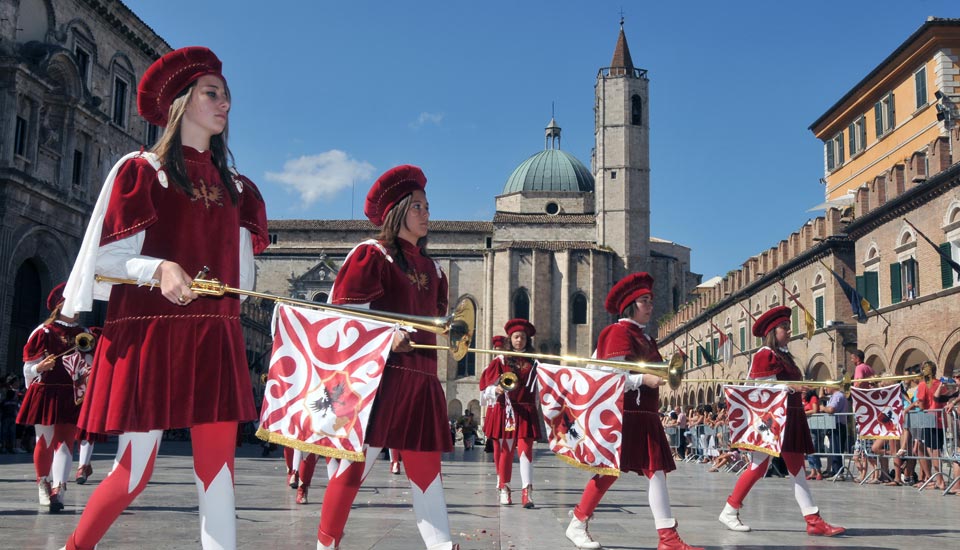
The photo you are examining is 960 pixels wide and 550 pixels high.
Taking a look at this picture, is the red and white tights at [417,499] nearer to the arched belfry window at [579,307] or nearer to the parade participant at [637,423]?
the parade participant at [637,423]

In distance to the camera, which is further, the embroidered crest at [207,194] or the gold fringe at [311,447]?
the gold fringe at [311,447]

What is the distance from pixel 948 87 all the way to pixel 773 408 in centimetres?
2620

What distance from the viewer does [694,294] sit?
238ft

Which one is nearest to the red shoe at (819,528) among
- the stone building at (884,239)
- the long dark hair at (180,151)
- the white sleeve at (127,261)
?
the long dark hair at (180,151)

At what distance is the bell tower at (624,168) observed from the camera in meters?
69.6

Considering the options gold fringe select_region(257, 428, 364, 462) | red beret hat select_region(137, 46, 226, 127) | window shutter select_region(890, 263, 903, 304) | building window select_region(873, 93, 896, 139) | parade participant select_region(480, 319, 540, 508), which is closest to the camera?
red beret hat select_region(137, 46, 226, 127)

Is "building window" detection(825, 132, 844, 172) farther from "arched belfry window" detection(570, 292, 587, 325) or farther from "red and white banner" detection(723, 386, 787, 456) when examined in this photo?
"red and white banner" detection(723, 386, 787, 456)

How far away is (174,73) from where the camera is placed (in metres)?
4.26

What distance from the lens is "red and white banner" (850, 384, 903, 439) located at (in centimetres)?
1407

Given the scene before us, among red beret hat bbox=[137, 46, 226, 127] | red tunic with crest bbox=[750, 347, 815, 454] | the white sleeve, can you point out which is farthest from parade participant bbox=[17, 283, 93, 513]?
red tunic with crest bbox=[750, 347, 815, 454]

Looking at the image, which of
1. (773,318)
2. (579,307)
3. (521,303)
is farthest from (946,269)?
(521,303)

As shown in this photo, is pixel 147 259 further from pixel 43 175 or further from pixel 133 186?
pixel 43 175

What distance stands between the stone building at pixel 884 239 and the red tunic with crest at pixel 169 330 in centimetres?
2063

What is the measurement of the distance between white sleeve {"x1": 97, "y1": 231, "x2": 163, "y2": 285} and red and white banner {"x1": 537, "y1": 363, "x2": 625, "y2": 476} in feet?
12.0
